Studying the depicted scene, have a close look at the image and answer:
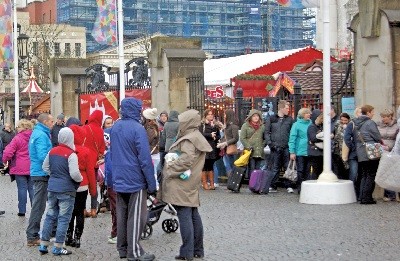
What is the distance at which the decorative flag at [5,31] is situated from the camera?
3219 centimetres

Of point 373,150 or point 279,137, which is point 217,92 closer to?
point 279,137

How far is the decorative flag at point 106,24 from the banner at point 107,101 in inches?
83.9

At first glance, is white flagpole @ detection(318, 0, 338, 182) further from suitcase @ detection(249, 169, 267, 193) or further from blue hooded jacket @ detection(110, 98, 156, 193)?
blue hooded jacket @ detection(110, 98, 156, 193)

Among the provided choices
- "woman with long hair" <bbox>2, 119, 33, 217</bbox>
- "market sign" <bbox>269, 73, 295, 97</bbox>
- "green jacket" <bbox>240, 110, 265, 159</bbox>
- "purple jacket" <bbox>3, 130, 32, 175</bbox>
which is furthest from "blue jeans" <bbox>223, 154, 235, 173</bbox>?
"purple jacket" <bbox>3, 130, 32, 175</bbox>

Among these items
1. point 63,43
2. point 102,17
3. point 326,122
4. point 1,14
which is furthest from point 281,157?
point 63,43

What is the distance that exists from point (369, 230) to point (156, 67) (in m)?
13.0

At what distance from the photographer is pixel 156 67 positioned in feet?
83.1

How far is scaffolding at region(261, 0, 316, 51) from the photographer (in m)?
117

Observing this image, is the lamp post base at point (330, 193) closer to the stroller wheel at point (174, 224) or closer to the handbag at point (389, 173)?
the handbag at point (389, 173)

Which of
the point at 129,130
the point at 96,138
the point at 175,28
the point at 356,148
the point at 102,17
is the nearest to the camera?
the point at 129,130

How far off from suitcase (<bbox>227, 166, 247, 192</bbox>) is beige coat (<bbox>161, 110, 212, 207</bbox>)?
8.53 meters

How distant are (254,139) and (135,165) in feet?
30.5

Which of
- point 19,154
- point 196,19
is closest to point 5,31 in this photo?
point 19,154

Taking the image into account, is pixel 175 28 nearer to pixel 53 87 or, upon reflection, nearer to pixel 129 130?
pixel 53 87
